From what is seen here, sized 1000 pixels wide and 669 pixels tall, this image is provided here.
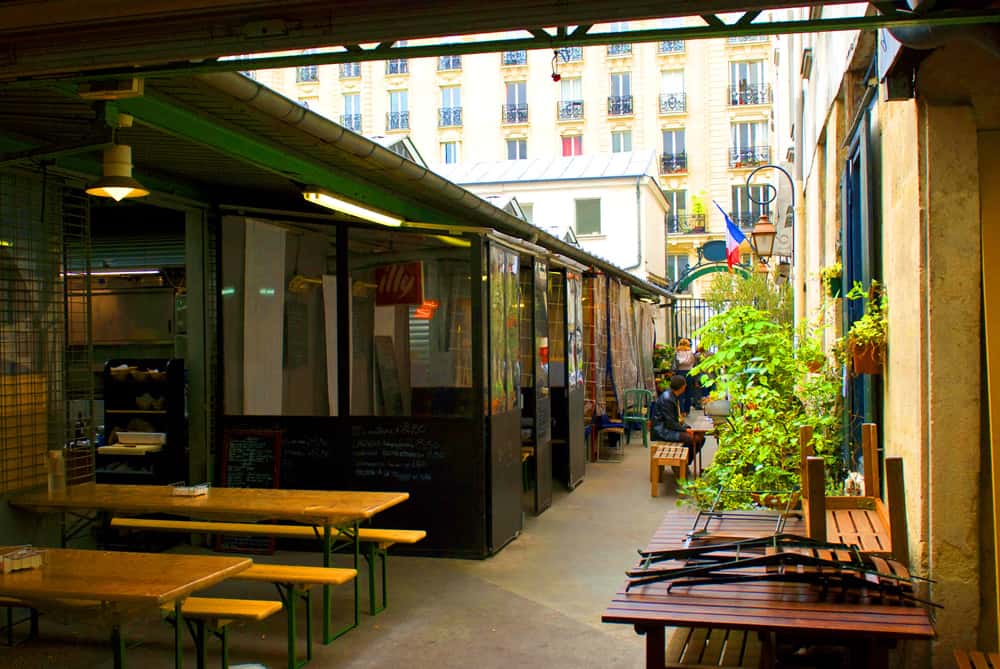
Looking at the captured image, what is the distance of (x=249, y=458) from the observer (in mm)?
8422

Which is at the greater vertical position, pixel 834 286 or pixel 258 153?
pixel 258 153

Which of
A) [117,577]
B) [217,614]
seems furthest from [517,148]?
[117,577]

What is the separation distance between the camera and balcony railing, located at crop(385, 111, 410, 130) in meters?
42.1

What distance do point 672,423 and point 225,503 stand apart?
7.73m

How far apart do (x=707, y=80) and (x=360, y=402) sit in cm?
3344

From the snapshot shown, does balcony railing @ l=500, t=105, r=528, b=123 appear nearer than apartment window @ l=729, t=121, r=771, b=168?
No

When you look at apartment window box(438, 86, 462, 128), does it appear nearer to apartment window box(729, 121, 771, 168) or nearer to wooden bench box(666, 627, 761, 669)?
apartment window box(729, 121, 771, 168)

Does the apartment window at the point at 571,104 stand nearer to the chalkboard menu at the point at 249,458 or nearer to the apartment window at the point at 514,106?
the apartment window at the point at 514,106

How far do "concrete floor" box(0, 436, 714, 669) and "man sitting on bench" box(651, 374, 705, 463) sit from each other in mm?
3672

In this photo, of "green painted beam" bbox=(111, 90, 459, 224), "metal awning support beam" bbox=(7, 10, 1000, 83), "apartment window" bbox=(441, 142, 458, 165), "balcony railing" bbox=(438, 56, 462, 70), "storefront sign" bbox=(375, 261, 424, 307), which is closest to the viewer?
"metal awning support beam" bbox=(7, 10, 1000, 83)

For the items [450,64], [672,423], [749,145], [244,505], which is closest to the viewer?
[244,505]

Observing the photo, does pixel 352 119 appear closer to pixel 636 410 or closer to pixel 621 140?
pixel 621 140

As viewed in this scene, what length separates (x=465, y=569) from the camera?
782 cm

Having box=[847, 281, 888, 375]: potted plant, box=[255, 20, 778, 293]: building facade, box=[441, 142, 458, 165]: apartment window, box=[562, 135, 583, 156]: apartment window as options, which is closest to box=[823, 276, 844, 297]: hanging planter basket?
box=[847, 281, 888, 375]: potted plant
